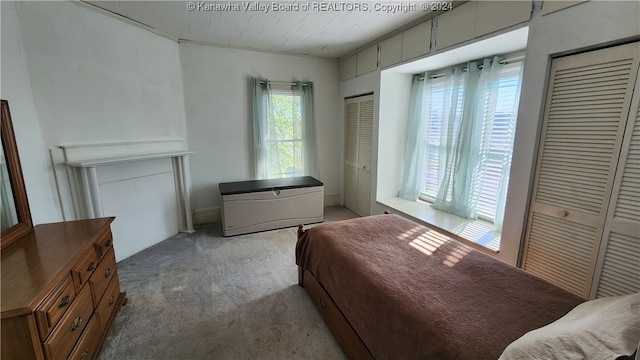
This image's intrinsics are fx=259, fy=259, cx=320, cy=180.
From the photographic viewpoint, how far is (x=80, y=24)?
2268 mm

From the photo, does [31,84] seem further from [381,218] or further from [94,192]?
[381,218]

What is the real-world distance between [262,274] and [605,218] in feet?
8.26

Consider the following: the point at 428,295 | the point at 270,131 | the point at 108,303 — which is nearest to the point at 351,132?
the point at 270,131

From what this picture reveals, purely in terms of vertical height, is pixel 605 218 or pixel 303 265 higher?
pixel 605 218

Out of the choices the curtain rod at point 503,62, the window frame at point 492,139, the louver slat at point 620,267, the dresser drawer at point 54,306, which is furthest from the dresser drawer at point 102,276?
the curtain rod at point 503,62

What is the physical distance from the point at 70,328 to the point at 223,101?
115 inches

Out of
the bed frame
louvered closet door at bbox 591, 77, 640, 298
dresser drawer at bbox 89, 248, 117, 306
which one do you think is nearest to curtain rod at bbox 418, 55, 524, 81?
louvered closet door at bbox 591, 77, 640, 298

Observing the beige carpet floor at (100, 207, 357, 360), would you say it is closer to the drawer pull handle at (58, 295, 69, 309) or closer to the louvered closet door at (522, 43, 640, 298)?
the drawer pull handle at (58, 295, 69, 309)

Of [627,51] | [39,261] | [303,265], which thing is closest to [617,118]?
[627,51]

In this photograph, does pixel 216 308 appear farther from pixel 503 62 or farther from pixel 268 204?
pixel 503 62

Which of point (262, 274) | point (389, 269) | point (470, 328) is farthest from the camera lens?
point (262, 274)

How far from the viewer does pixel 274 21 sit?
2.64 meters

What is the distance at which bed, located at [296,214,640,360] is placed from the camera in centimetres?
105

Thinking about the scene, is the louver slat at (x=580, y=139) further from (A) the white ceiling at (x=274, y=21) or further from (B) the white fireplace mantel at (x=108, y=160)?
(B) the white fireplace mantel at (x=108, y=160)
